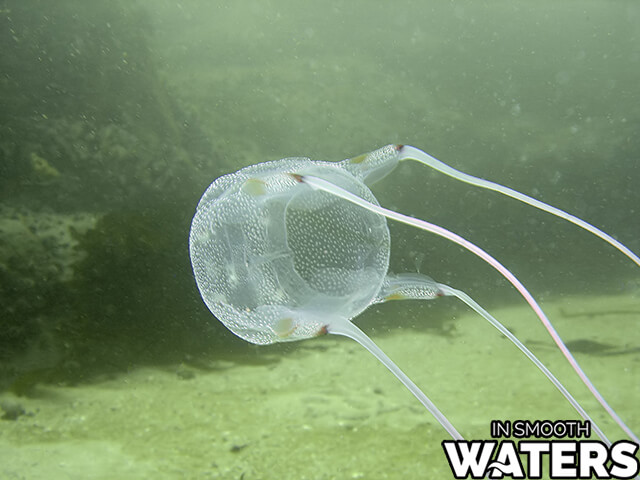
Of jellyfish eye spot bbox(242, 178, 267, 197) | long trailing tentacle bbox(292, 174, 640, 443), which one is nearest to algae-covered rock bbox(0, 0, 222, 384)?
jellyfish eye spot bbox(242, 178, 267, 197)

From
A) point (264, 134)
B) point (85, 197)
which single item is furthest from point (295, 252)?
point (264, 134)

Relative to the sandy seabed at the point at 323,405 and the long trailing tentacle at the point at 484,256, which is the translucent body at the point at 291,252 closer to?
the long trailing tentacle at the point at 484,256

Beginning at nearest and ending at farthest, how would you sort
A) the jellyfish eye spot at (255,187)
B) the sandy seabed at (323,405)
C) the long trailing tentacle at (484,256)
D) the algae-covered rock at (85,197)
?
the long trailing tentacle at (484,256) → the jellyfish eye spot at (255,187) → the sandy seabed at (323,405) → the algae-covered rock at (85,197)

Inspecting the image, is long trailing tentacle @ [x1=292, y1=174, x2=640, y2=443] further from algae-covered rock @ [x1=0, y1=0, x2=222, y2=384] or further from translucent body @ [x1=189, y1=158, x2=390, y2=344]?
algae-covered rock @ [x1=0, y1=0, x2=222, y2=384]

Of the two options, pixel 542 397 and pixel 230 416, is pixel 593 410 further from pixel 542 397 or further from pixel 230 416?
pixel 230 416

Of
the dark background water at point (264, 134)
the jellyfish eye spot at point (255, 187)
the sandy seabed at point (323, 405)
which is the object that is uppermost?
the dark background water at point (264, 134)

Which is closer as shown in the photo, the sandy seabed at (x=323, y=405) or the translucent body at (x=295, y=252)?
the translucent body at (x=295, y=252)

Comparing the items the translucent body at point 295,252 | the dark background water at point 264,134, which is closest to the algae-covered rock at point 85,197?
the dark background water at point 264,134
